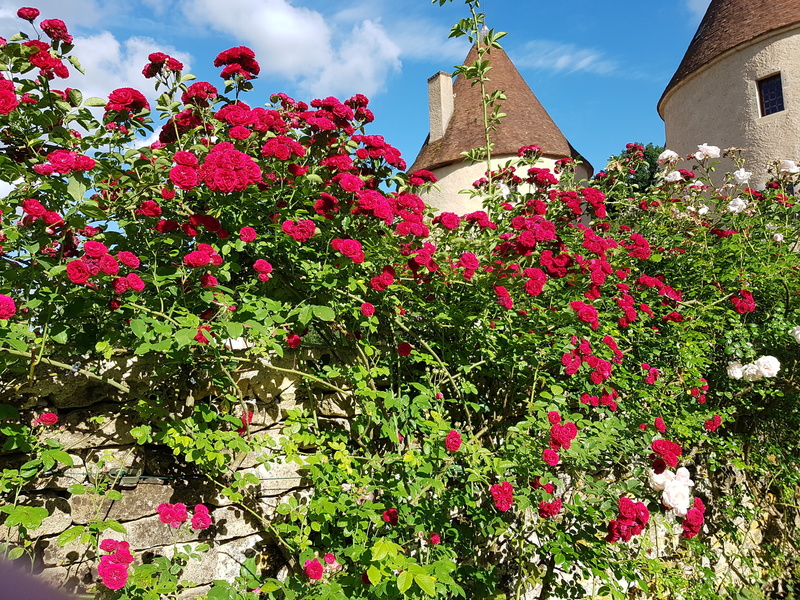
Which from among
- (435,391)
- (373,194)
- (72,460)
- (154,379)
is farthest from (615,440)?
(72,460)

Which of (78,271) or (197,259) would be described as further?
(197,259)

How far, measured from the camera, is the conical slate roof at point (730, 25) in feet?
38.8

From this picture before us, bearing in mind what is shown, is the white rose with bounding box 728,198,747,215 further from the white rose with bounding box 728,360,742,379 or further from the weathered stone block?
the weathered stone block

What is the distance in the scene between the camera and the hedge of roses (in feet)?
7.20

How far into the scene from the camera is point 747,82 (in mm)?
12117

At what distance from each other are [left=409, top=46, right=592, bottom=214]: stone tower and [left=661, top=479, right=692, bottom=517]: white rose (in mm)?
12788

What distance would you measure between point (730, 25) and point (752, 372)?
1278 centimetres

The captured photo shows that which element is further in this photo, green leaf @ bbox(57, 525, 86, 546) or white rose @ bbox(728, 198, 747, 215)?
white rose @ bbox(728, 198, 747, 215)

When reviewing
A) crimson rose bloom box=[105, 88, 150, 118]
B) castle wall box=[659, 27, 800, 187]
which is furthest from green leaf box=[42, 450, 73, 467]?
castle wall box=[659, 27, 800, 187]

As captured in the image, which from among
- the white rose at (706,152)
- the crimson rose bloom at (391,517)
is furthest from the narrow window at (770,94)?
the crimson rose bloom at (391,517)

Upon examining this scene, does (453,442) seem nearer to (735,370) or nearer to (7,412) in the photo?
(7,412)

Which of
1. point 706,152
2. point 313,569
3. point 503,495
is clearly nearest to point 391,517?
point 313,569

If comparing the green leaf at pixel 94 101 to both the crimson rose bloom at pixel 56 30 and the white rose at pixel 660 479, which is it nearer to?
the crimson rose bloom at pixel 56 30

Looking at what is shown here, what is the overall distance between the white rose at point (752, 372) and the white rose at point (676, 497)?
132 centimetres
